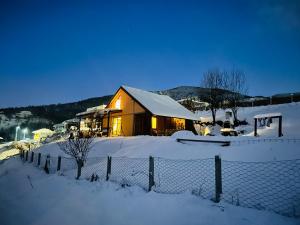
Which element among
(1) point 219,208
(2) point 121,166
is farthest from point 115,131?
(1) point 219,208

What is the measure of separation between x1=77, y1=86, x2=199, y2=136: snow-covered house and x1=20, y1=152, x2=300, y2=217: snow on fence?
16.7m

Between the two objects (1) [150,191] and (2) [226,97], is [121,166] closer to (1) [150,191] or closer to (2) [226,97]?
(1) [150,191]

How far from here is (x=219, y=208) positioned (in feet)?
18.2

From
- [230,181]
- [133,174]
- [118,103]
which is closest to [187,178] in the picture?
[230,181]

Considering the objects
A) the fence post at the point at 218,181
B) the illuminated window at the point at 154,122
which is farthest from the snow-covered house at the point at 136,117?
the fence post at the point at 218,181

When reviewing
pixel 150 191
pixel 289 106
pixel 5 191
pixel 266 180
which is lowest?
pixel 5 191

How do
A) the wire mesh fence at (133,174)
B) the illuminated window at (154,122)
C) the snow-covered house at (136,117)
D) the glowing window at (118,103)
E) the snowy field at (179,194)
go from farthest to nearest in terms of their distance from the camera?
1. the glowing window at (118,103)
2. the illuminated window at (154,122)
3. the snow-covered house at (136,117)
4. the wire mesh fence at (133,174)
5. the snowy field at (179,194)

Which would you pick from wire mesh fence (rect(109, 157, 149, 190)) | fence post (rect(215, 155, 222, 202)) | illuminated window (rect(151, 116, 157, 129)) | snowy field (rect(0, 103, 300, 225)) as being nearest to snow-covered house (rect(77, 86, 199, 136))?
illuminated window (rect(151, 116, 157, 129))

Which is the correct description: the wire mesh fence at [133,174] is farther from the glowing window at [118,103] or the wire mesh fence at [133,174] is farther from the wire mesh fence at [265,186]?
the glowing window at [118,103]

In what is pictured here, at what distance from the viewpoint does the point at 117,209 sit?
647cm

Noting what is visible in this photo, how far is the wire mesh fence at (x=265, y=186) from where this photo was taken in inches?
224

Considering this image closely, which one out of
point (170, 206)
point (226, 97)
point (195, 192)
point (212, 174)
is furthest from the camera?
point (226, 97)

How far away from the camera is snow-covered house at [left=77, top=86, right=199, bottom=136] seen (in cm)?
2716

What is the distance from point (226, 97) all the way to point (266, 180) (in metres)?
35.4
